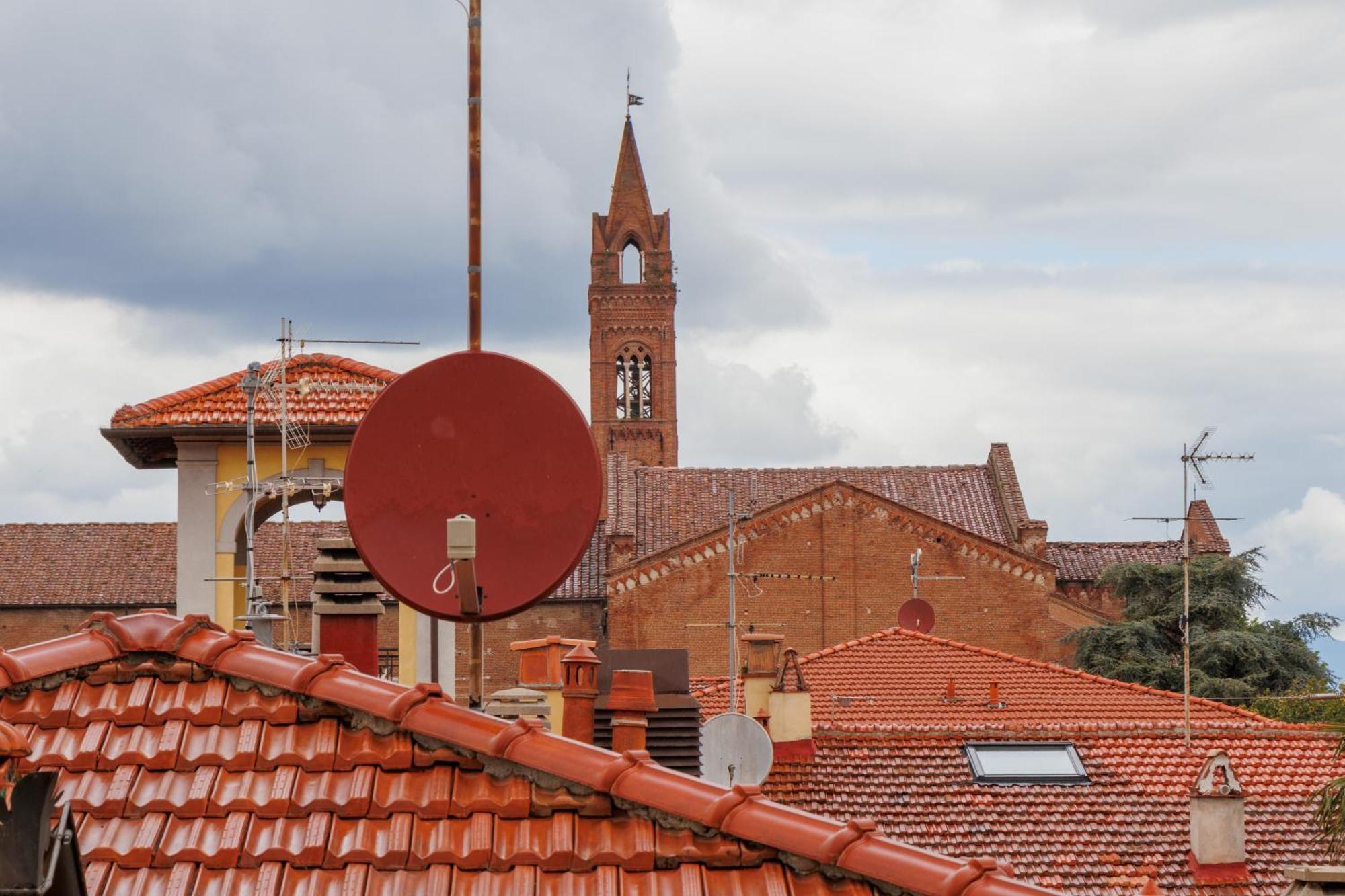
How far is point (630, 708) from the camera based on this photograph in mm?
8539

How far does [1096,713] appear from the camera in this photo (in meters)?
22.9

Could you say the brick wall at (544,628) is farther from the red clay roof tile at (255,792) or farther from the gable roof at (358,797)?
the red clay roof tile at (255,792)

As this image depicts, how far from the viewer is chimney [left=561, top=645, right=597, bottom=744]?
381 inches

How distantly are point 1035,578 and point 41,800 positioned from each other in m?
40.9

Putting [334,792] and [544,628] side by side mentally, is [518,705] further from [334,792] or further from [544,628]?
[544,628]

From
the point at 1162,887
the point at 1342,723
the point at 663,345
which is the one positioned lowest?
the point at 1162,887

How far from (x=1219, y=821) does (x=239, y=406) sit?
9.57 meters

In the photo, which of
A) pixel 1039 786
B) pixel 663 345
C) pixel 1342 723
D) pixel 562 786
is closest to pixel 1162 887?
pixel 1039 786

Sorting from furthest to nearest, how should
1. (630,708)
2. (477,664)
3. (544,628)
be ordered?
(544,628), (630,708), (477,664)

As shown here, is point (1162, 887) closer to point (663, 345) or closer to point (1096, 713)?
point (1096, 713)

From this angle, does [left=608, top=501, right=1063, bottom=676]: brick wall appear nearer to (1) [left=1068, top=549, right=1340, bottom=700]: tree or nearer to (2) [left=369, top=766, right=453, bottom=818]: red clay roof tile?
(1) [left=1068, top=549, right=1340, bottom=700]: tree

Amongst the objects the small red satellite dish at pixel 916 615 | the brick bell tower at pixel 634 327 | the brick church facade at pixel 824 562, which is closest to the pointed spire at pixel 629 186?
the brick bell tower at pixel 634 327

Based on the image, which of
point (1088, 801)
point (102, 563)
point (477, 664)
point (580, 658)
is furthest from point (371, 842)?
point (102, 563)

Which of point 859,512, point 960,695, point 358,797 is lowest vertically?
point 960,695
